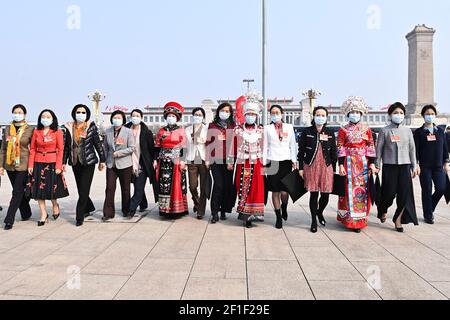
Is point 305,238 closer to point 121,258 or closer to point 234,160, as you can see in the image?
point 234,160

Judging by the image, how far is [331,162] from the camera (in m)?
4.81

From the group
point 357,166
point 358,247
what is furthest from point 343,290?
point 357,166

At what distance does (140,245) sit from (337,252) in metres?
2.14

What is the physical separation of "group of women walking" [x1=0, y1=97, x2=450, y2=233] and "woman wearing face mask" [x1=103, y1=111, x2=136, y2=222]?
15mm

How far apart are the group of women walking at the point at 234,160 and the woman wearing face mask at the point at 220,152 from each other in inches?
0.6

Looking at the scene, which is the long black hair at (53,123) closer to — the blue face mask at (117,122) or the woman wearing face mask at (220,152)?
the blue face mask at (117,122)

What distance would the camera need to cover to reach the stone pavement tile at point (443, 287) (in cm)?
276

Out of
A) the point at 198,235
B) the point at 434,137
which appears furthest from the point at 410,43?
the point at 198,235

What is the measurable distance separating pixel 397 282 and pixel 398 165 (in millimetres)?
2312

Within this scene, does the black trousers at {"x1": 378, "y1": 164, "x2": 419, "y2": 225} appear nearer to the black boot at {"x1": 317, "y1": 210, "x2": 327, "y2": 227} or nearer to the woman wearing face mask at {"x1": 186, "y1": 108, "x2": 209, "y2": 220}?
the black boot at {"x1": 317, "y1": 210, "x2": 327, "y2": 227}

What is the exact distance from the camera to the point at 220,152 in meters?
5.28

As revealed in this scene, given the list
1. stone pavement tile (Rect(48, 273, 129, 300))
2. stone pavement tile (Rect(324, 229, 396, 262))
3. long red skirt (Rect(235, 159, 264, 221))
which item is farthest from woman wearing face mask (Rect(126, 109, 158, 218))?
stone pavement tile (Rect(324, 229, 396, 262))

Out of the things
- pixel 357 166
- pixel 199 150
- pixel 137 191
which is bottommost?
pixel 137 191
